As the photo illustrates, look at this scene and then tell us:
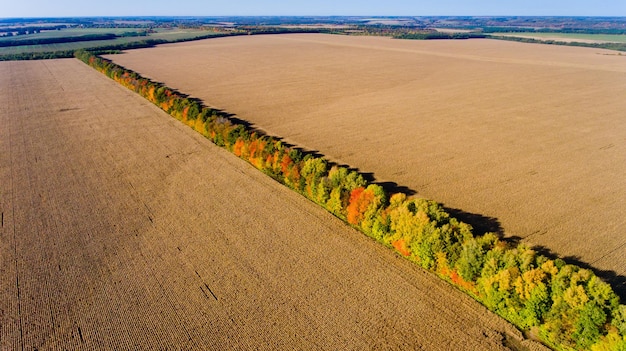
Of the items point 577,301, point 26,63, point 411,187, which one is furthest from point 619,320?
point 26,63

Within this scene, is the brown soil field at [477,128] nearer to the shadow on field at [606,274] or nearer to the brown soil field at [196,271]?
the shadow on field at [606,274]

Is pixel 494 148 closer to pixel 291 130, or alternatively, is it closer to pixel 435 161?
pixel 435 161

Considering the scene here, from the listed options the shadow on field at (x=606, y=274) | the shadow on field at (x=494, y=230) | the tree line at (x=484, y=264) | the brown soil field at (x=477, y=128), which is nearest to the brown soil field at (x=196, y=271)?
the tree line at (x=484, y=264)

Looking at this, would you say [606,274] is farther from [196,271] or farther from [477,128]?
[477,128]

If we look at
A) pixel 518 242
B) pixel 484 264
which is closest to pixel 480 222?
pixel 518 242

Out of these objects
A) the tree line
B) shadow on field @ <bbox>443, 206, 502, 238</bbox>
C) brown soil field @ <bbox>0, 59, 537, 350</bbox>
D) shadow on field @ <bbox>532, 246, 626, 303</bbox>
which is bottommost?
brown soil field @ <bbox>0, 59, 537, 350</bbox>

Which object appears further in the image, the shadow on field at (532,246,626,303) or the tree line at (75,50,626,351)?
the shadow on field at (532,246,626,303)

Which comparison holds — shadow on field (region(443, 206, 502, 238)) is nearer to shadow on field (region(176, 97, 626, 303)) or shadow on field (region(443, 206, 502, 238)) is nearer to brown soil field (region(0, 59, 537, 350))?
shadow on field (region(176, 97, 626, 303))

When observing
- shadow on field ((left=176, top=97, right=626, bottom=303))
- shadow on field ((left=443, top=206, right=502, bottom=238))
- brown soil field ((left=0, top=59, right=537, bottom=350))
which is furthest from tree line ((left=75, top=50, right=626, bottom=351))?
shadow on field ((left=176, top=97, right=626, bottom=303))
